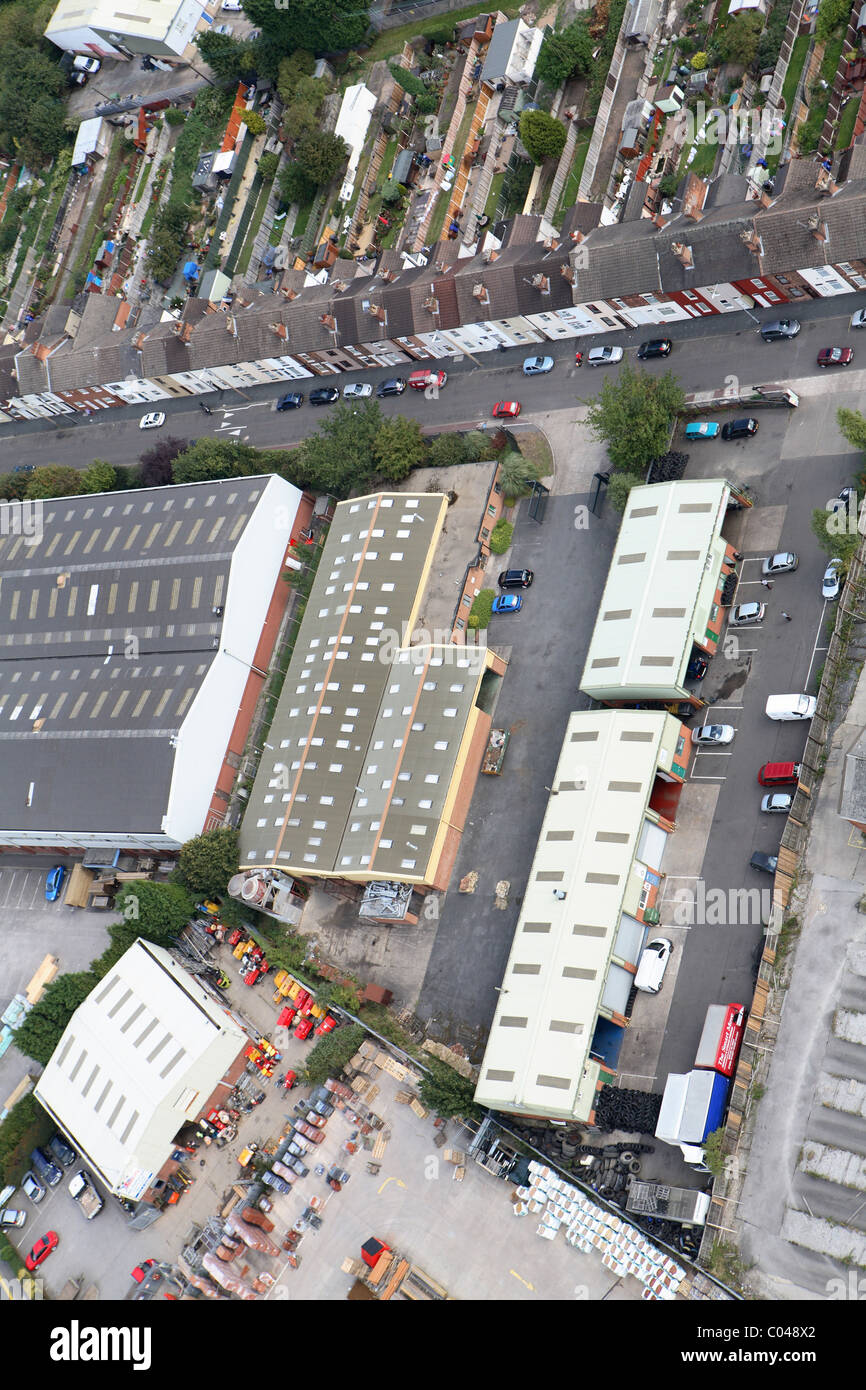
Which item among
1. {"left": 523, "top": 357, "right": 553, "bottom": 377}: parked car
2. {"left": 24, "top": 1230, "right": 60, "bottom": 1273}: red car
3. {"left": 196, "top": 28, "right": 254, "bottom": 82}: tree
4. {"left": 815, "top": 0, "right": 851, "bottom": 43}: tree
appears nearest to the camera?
{"left": 24, "top": 1230, "right": 60, "bottom": 1273}: red car

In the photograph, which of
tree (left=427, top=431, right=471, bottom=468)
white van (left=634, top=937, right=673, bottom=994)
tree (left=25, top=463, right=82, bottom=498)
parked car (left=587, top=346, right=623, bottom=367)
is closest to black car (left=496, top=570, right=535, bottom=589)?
tree (left=427, top=431, right=471, bottom=468)

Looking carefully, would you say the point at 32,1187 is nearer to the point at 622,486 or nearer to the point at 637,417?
the point at 622,486

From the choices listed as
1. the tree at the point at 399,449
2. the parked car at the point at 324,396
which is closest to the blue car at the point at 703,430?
the tree at the point at 399,449

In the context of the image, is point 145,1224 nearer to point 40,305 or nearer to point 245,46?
point 40,305

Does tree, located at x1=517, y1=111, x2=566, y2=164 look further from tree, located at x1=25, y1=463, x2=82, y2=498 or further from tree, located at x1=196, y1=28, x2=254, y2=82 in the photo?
tree, located at x1=25, y1=463, x2=82, y2=498

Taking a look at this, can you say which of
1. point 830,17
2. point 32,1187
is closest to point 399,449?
point 830,17

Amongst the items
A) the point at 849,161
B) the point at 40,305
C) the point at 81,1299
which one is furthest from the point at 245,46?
the point at 81,1299

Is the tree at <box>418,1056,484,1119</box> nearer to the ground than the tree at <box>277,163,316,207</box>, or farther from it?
nearer to the ground
